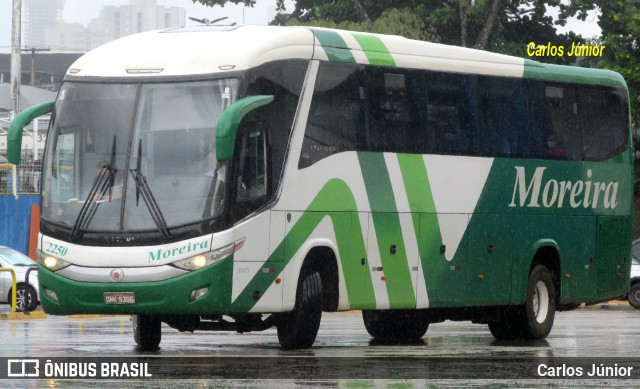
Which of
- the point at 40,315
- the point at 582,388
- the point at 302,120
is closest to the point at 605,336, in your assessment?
the point at 302,120

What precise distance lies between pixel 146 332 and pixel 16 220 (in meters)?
23.2

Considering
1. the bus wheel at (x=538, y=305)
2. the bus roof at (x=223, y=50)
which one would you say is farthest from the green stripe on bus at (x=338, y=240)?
the bus wheel at (x=538, y=305)

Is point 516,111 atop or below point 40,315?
atop

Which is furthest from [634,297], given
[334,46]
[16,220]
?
[334,46]

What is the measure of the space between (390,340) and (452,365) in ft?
20.1

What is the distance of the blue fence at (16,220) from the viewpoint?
41.0 metres

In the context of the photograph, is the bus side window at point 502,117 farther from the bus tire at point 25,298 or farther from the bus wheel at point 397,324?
the bus tire at point 25,298

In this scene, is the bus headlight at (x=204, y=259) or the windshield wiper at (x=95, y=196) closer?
the bus headlight at (x=204, y=259)

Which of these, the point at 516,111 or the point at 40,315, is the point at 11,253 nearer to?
the point at 40,315

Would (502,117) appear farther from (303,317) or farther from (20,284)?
(20,284)

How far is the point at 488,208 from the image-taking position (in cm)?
2169

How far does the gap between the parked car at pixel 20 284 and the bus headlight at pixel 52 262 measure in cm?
1465

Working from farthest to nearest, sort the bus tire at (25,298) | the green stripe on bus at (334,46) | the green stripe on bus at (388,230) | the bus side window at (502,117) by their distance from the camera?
1. the bus tire at (25,298)
2. the bus side window at (502,117)
3. the green stripe on bus at (388,230)
4. the green stripe on bus at (334,46)

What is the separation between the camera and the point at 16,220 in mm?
41500
